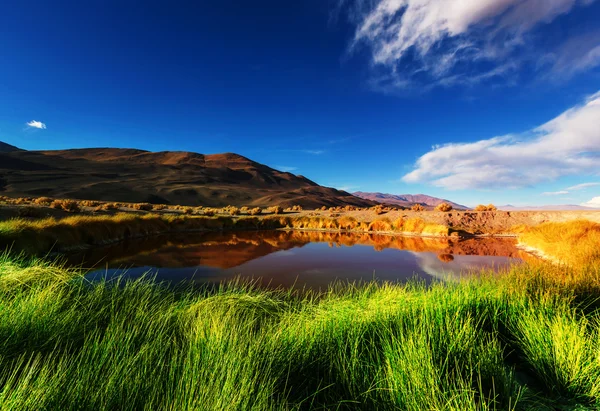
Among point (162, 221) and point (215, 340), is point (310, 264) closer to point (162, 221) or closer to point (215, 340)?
point (215, 340)

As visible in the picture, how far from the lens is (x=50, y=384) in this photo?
186 centimetres

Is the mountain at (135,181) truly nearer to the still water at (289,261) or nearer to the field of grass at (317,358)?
the still water at (289,261)

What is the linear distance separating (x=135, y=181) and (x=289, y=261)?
98667 millimetres

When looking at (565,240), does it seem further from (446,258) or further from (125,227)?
(125,227)

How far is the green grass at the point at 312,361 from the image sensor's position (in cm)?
195

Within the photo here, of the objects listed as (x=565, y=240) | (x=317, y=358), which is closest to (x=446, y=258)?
(x=565, y=240)

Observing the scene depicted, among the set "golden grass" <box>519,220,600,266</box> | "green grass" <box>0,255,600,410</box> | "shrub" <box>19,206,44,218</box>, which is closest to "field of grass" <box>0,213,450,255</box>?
"shrub" <box>19,206,44,218</box>

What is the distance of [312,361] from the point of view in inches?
113

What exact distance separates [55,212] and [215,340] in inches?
842

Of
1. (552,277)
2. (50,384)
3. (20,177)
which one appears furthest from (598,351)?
(20,177)

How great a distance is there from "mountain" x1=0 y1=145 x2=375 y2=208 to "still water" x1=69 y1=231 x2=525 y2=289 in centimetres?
6598

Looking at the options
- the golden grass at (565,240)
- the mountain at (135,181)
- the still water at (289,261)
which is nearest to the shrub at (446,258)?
the still water at (289,261)

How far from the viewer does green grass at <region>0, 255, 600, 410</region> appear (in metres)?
1.95

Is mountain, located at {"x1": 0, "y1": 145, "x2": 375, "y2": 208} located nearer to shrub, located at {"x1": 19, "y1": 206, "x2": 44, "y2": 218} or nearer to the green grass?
shrub, located at {"x1": 19, "y1": 206, "x2": 44, "y2": 218}
